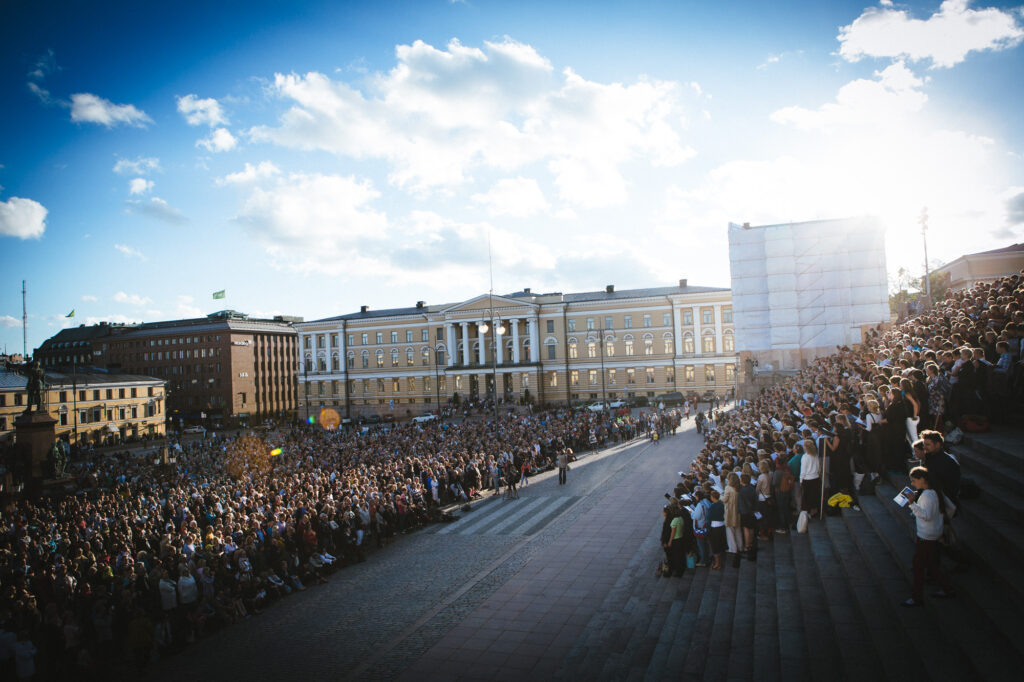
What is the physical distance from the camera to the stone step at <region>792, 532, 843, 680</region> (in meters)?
6.38

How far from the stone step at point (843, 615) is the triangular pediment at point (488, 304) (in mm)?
60301

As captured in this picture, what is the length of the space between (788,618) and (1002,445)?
148 inches

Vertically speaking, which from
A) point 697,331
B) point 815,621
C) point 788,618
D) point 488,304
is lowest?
point 788,618

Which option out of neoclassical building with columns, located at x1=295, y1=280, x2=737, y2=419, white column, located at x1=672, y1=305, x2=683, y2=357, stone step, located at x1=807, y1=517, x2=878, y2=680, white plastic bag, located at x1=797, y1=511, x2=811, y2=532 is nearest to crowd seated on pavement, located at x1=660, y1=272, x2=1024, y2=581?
white plastic bag, located at x1=797, y1=511, x2=811, y2=532

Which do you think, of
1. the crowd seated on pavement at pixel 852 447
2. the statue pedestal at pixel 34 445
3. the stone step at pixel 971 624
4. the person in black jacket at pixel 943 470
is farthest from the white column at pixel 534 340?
the person in black jacket at pixel 943 470

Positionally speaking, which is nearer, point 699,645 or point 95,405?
point 699,645

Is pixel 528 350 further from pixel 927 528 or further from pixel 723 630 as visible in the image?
pixel 927 528

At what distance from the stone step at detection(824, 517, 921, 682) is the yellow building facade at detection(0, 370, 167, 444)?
60222mm

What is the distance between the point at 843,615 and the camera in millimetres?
7027

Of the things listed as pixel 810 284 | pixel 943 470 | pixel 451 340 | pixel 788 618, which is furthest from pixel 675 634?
pixel 451 340

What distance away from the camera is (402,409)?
7456cm

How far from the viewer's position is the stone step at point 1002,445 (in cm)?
736

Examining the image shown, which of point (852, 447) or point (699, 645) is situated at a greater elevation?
point (852, 447)

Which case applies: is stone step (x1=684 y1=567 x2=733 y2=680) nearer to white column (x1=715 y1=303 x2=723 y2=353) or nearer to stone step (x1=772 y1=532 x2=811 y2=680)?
stone step (x1=772 y1=532 x2=811 y2=680)
